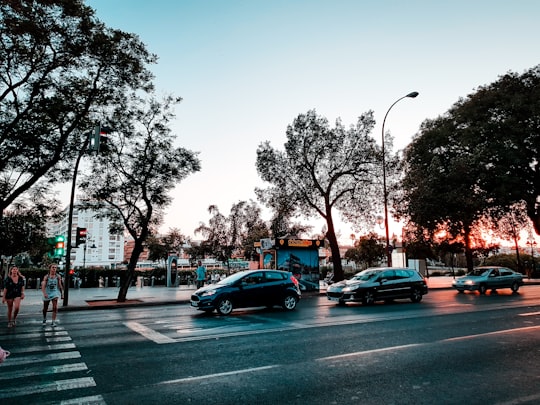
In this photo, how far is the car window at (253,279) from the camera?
1420 cm

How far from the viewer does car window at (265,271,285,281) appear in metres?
14.7

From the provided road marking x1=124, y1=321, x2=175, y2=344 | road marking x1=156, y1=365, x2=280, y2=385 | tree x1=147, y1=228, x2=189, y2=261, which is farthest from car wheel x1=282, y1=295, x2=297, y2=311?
tree x1=147, y1=228, x2=189, y2=261

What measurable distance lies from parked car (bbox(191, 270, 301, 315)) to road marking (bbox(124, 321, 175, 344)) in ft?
8.05

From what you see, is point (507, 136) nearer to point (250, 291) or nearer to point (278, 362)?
point (250, 291)

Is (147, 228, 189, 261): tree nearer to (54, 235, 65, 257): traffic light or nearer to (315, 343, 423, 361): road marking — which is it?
(54, 235, 65, 257): traffic light

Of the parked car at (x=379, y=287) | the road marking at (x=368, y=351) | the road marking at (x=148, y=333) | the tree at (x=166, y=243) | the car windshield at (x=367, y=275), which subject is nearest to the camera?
the road marking at (x=368, y=351)

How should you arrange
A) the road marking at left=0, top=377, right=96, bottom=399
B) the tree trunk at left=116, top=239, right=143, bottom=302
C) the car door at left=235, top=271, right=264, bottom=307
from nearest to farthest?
the road marking at left=0, top=377, right=96, bottom=399 < the car door at left=235, top=271, right=264, bottom=307 < the tree trunk at left=116, top=239, right=143, bottom=302

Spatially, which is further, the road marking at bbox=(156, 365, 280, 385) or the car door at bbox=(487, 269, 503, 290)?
the car door at bbox=(487, 269, 503, 290)

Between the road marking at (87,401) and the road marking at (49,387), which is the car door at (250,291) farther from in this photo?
the road marking at (87,401)

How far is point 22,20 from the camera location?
13.9 m

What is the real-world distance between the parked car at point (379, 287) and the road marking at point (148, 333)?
841 centimetres

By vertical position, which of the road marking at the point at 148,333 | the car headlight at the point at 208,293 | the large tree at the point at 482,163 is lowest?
the road marking at the point at 148,333

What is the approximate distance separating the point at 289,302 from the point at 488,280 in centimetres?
1437

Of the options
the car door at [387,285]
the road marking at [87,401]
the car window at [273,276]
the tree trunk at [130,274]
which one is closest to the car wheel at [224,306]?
the car window at [273,276]
